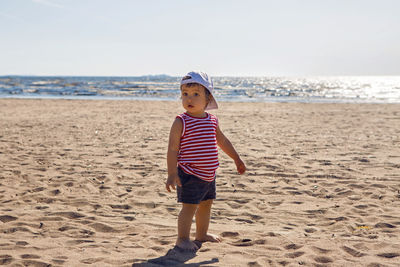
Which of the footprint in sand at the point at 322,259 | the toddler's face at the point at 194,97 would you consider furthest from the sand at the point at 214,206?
the toddler's face at the point at 194,97

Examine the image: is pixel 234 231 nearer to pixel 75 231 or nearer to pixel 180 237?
pixel 180 237

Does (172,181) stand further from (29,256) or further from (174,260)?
(29,256)

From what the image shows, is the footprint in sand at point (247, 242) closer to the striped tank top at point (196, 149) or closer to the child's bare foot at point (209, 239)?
the child's bare foot at point (209, 239)

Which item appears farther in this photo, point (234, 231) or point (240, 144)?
point (240, 144)

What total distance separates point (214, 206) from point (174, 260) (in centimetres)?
155

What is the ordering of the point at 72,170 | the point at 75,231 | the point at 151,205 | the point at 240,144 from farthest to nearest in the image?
the point at 240,144 < the point at 72,170 < the point at 151,205 < the point at 75,231

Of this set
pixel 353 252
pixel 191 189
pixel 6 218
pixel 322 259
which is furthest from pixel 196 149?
pixel 6 218

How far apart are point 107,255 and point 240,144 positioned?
545cm

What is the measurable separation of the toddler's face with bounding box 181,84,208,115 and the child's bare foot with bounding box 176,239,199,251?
3.59 ft

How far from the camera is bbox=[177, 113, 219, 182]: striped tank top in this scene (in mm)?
3021

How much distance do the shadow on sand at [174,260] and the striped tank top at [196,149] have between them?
63 cm

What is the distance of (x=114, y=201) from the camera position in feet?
14.6

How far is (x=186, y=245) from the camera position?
310 centimetres

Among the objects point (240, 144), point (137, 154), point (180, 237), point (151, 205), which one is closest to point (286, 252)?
point (180, 237)
